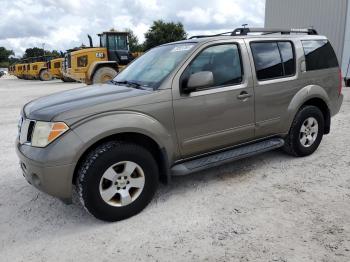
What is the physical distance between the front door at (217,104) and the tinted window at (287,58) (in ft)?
2.35

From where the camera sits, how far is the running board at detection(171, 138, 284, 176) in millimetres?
3588

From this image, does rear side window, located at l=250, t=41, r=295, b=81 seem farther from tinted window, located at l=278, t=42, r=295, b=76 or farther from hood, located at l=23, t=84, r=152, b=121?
hood, located at l=23, t=84, r=152, b=121

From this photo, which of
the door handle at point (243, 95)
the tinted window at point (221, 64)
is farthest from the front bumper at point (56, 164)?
the door handle at point (243, 95)

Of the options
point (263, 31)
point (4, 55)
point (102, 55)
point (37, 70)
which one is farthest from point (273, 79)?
point (4, 55)

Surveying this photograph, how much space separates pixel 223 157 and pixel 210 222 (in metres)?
0.94

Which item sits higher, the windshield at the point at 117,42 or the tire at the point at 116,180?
the windshield at the point at 117,42

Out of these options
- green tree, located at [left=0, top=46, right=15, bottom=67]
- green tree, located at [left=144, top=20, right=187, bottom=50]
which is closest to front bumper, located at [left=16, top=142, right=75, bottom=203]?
green tree, located at [left=144, top=20, right=187, bottom=50]

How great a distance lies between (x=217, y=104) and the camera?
3.76 m

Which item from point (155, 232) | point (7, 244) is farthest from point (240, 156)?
point (7, 244)

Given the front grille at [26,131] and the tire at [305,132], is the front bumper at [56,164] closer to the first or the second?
the front grille at [26,131]

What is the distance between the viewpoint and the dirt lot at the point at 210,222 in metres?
2.76

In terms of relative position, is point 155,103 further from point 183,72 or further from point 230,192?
point 230,192

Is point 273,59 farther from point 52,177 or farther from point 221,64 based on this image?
point 52,177

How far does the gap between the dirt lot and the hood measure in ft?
3.57
